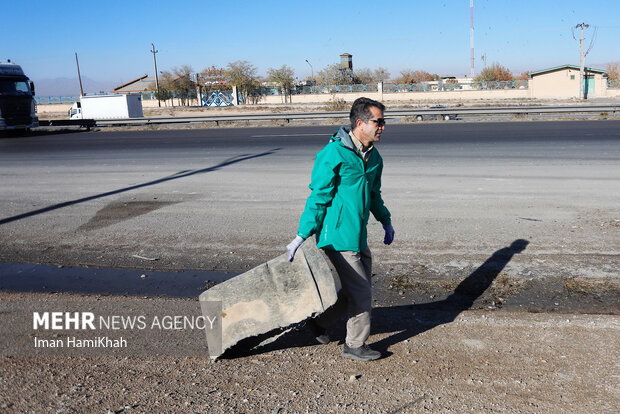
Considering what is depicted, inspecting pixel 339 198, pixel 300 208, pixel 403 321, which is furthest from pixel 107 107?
pixel 339 198

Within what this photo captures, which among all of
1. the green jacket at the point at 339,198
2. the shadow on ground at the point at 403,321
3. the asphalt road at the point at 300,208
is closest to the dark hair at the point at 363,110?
the green jacket at the point at 339,198

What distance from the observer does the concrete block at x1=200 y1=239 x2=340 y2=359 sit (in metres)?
3.75

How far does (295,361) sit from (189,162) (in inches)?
447

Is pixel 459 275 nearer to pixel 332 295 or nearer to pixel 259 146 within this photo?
pixel 332 295

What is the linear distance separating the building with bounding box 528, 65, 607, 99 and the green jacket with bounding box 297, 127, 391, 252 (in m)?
57.0

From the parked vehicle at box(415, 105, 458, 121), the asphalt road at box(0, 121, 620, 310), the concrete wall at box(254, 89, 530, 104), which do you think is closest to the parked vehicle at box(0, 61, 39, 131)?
the asphalt road at box(0, 121, 620, 310)

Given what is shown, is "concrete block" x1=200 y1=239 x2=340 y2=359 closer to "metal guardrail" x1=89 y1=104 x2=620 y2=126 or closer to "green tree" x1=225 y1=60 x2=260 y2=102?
"metal guardrail" x1=89 y1=104 x2=620 y2=126

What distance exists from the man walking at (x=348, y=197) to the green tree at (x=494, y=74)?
8196 centimetres

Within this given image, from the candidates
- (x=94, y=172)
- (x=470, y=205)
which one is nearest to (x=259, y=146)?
(x=94, y=172)

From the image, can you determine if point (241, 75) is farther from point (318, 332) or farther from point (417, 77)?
point (318, 332)

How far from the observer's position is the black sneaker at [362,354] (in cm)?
386

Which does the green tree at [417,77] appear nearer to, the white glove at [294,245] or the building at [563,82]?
the building at [563,82]

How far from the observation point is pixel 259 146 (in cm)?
1805

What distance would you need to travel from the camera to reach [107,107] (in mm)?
39969
